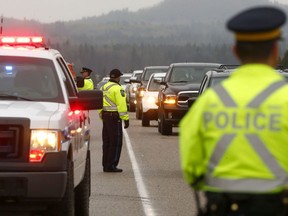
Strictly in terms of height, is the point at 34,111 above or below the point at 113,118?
above

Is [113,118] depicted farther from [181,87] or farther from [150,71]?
[150,71]

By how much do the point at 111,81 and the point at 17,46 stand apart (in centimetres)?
678

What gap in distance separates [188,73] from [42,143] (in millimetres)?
18906

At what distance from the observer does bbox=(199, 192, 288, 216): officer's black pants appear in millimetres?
5438

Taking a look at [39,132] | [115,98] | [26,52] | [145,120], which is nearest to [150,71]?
[145,120]

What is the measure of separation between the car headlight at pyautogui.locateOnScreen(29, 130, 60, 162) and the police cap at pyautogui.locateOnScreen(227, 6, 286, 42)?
4.52 m

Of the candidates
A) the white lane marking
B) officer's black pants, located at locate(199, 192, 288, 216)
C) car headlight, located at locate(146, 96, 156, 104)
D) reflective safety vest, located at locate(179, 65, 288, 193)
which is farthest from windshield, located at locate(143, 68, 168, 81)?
officer's black pants, located at locate(199, 192, 288, 216)

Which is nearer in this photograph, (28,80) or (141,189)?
(28,80)

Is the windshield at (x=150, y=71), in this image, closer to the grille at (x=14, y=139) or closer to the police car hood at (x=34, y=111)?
the police car hood at (x=34, y=111)

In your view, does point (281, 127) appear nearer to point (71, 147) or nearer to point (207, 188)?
point (207, 188)

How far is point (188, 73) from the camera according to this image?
28.7 metres

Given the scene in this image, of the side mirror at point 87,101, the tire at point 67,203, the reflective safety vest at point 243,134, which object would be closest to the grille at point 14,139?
the tire at point 67,203

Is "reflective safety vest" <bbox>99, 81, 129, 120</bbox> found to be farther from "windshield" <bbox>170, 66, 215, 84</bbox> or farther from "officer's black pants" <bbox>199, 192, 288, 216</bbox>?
"officer's black pants" <bbox>199, 192, 288, 216</bbox>

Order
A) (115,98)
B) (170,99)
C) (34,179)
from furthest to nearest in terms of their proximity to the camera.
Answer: (170,99), (115,98), (34,179)
